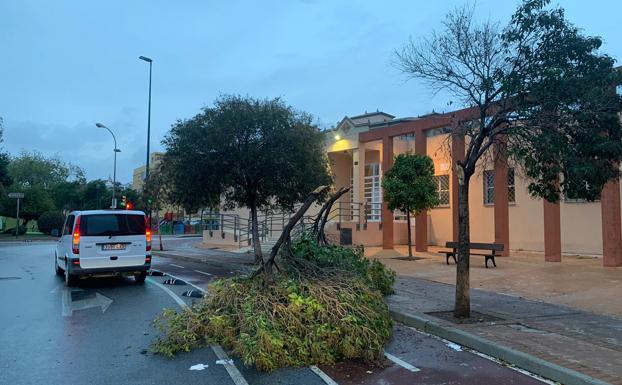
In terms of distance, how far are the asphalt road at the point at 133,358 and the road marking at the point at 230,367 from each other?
22mm

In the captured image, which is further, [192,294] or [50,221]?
[50,221]

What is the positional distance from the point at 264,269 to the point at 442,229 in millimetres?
19458

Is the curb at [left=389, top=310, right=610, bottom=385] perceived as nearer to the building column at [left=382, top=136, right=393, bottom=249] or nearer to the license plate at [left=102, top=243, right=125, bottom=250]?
the license plate at [left=102, top=243, right=125, bottom=250]

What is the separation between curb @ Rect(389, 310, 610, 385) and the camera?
212 inches

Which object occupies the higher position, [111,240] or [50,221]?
[50,221]

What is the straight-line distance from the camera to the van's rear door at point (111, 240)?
Answer: 12.1 metres

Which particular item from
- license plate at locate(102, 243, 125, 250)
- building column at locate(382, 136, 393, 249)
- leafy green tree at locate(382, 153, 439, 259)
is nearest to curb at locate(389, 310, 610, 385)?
license plate at locate(102, 243, 125, 250)

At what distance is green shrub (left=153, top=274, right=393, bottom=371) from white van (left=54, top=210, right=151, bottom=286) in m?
5.35

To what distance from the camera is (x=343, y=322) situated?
631 centimetres

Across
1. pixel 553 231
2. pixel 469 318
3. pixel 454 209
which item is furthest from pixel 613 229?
pixel 469 318

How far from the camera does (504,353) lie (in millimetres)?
6320

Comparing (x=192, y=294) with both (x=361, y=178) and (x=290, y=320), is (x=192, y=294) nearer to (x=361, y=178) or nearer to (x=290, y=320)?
(x=290, y=320)

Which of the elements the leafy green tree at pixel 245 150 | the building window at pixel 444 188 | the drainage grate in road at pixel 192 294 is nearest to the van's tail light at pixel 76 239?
the drainage grate in road at pixel 192 294

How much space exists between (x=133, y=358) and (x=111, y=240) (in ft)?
21.9
